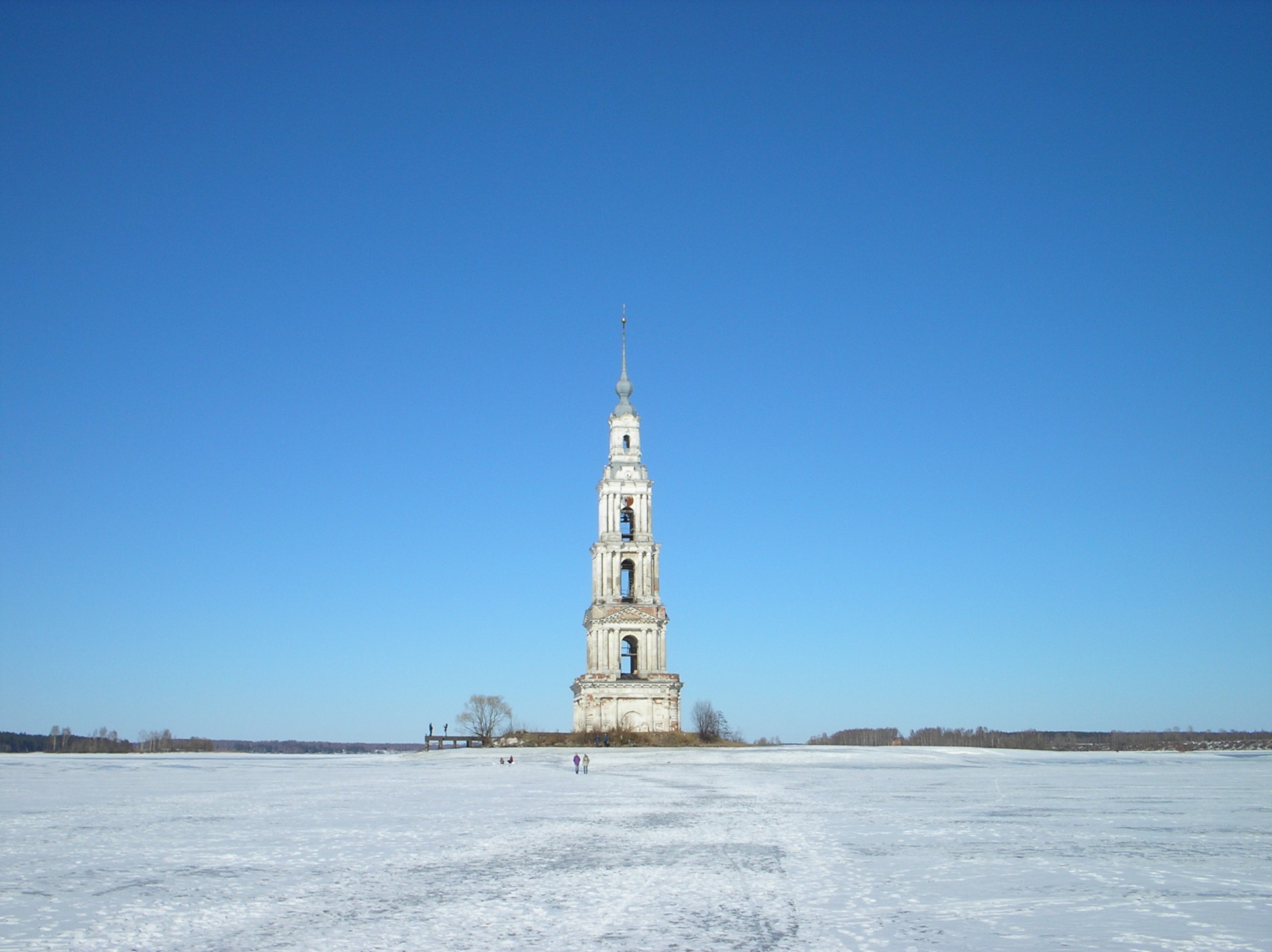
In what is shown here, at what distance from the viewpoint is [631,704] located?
77.5m

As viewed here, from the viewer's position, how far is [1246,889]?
15.8 m

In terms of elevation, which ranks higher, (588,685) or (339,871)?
(588,685)

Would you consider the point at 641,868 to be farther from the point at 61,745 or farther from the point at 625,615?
the point at 61,745

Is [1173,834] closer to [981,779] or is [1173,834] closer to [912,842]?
[912,842]

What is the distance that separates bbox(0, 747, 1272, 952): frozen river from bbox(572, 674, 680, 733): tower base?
136 ft

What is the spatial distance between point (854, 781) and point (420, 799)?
15553 mm

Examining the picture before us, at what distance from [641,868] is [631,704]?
59.9 metres

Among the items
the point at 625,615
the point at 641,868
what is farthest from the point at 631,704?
the point at 641,868

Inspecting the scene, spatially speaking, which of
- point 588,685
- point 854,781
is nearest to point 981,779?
point 854,781

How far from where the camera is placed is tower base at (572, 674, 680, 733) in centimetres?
7712

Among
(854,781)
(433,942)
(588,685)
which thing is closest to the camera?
(433,942)

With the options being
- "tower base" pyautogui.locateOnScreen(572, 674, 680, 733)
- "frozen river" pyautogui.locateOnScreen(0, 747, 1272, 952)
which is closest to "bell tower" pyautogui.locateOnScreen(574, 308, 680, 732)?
"tower base" pyautogui.locateOnScreen(572, 674, 680, 733)

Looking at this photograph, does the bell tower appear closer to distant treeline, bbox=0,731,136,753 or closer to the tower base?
the tower base

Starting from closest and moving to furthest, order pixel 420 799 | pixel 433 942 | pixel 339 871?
pixel 433 942
pixel 339 871
pixel 420 799
